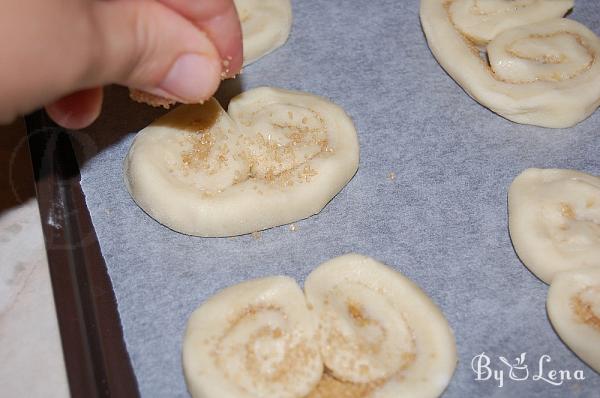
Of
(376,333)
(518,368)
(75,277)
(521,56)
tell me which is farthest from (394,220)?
(75,277)

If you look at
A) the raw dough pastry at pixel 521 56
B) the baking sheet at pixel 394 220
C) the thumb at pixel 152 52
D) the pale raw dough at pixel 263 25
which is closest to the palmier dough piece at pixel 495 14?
the raw dough pastry at pixel 521 56

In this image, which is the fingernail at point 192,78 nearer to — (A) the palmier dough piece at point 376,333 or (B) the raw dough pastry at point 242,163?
(B) the raw dough pastry at point 242,163

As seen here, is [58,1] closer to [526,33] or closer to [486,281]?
[486,281]

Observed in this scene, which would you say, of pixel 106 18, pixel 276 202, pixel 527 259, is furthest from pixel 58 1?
pixel 527 259

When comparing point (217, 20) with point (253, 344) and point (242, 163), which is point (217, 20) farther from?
point (253, 344)

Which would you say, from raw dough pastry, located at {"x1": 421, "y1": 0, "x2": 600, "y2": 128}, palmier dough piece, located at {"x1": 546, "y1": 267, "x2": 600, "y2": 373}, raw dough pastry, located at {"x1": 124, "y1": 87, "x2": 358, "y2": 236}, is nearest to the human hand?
raw dough pastry, located at {"x1": 124, "y1": 87, "x2": 358, "y2": 236}

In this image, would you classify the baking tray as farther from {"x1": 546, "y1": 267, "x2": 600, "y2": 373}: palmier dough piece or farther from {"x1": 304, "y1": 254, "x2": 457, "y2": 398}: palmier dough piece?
{"x1": 546, "y1": 267, "x2": 600, "y2": 373}: palmier dough piece
